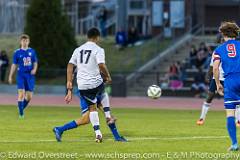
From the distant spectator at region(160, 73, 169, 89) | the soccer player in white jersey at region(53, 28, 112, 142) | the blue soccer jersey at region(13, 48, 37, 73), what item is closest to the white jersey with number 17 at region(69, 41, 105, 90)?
the soccer player in white jersey at region(53, 28, 112, 142)

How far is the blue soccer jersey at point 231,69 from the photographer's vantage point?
1384 centimetres

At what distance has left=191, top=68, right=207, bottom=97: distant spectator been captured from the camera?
131ft

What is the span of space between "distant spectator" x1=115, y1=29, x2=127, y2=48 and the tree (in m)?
3.36

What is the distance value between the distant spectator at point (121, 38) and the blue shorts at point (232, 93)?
1296 inches

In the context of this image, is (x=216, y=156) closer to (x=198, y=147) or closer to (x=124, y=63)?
(x=198, y=147)

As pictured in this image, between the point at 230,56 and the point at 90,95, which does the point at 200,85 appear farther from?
the point at 230,56

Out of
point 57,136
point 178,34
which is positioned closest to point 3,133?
point 57,136

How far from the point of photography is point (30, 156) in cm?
1255

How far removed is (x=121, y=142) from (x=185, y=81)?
2606 centimetres

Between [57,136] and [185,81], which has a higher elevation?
[57,136]

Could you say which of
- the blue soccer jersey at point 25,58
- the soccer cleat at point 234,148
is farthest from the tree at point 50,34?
the soccer cleat at point 234,148

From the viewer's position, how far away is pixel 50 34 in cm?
4431

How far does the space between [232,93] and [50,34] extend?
102 feet

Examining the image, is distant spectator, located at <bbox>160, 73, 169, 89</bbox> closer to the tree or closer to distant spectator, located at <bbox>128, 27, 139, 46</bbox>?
the tree
